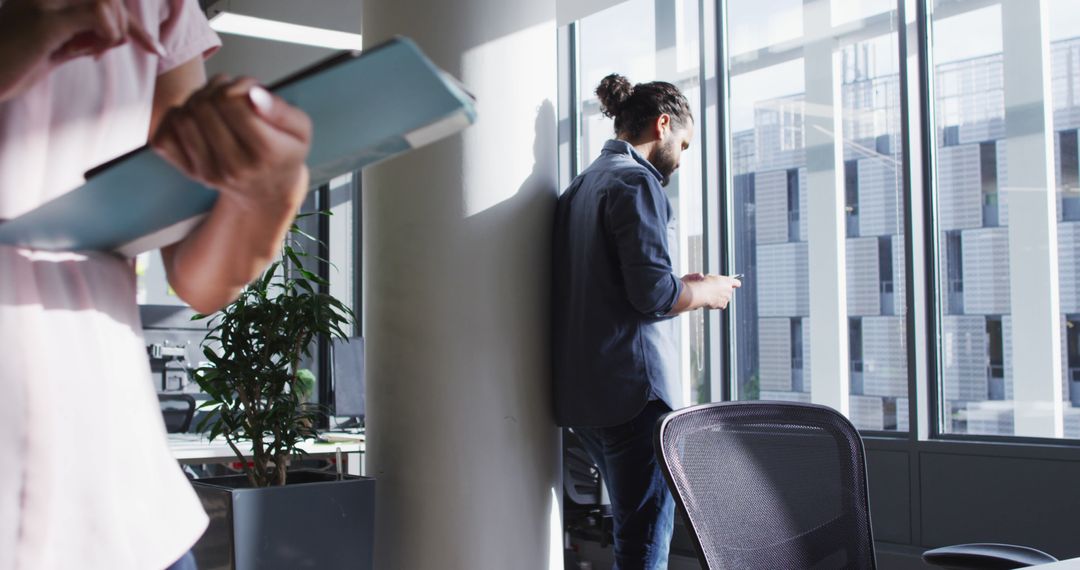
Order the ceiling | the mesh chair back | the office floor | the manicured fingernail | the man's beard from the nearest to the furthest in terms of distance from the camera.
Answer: the manicured fingernail → the mesh chair back → the man's beard → the office floor → the ceiling

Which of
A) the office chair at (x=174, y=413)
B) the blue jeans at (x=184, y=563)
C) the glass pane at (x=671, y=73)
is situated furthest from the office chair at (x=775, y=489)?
the office chair at (x=174, y=413)

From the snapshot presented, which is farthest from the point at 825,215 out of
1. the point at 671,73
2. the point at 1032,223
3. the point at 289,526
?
the point at 289,526

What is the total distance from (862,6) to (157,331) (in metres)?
4.86

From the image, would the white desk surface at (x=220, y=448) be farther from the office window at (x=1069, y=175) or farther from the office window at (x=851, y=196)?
the office window at (x=1069, y=175)

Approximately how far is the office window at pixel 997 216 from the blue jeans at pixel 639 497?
1.90m

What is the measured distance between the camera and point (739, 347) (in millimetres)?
5051

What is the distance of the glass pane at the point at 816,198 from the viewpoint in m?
4.45

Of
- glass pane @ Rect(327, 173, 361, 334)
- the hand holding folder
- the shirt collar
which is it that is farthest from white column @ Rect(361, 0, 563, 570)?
glass pane @ Rect(327, 173, 361, 334)

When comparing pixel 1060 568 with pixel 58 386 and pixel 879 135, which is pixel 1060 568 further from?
pixel 879 135

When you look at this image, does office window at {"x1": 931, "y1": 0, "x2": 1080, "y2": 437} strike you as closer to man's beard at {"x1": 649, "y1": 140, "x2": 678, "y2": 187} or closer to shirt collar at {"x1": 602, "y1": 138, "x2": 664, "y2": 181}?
man's beard at {"x1": 649, "y1": 140, "x2": 678, "y2": 187}

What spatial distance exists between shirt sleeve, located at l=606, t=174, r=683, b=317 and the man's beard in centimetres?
32

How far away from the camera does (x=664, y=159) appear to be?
128 inches

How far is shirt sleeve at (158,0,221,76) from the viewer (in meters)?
0.82

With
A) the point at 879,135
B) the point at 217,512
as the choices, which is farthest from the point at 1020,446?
the point at 217,512
